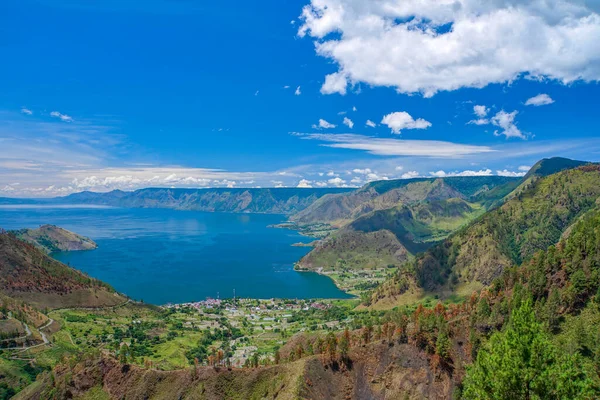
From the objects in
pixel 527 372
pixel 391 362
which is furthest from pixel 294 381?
pixel 527 372

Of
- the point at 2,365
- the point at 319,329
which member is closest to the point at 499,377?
the point at 2,365

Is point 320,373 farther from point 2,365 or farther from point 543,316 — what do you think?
point 2,365

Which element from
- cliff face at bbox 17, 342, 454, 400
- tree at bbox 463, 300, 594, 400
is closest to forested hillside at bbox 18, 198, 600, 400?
cliff face at bbox 17, 342, 454, 400

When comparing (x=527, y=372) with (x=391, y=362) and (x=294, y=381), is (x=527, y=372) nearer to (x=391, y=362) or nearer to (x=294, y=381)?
(x=294, y=381)

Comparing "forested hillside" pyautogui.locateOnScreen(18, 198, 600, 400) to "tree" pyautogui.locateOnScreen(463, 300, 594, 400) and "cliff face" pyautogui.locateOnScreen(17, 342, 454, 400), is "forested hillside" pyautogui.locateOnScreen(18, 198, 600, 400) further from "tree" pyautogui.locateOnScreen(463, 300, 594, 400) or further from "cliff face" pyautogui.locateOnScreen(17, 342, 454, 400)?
"tree" pyautogui.locateOnScreen(463, 300, 594, 400)

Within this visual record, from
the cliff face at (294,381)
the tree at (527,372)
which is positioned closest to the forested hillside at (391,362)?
the cliff face at (294,381)

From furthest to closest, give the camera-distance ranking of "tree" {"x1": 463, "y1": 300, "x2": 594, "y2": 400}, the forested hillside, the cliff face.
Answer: the cliff face, the forested hillside, "tree" {"x1": 463, "y1": 300, "x2": 594, "y2": 400}

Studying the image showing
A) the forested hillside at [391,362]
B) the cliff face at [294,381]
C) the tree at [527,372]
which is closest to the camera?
the tree at [527,372]

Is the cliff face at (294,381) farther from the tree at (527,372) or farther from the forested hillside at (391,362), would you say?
the tree at (527,372)
